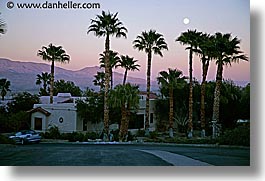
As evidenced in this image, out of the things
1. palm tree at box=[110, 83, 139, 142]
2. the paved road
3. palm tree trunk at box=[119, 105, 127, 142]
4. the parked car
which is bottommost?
the paved road

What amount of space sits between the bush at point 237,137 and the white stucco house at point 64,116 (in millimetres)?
880

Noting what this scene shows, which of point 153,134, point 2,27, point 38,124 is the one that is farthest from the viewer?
point 153,134

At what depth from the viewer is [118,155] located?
6770mm

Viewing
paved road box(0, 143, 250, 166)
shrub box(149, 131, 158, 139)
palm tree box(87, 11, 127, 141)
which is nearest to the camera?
paved road box(0, 143, 250, 166)

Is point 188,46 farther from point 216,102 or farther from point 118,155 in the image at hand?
point 118,155

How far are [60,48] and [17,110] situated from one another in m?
0.90

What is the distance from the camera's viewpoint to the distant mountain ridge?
671 cm

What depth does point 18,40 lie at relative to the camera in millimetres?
6770

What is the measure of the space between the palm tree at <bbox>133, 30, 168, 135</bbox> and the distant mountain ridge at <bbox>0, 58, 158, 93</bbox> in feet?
0.79

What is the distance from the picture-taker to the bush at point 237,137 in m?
6.71

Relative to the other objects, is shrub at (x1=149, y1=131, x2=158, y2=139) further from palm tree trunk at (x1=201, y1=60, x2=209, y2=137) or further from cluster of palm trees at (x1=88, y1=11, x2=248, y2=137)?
palm tree trunk at (x1=201, y1=60, x2=209, y2=137)

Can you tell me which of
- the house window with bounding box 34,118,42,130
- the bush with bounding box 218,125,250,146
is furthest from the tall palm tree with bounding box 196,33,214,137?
the house window with bounding box 34,118,42,130

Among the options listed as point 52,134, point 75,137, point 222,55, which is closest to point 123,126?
point 75,137

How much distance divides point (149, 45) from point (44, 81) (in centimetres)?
133
